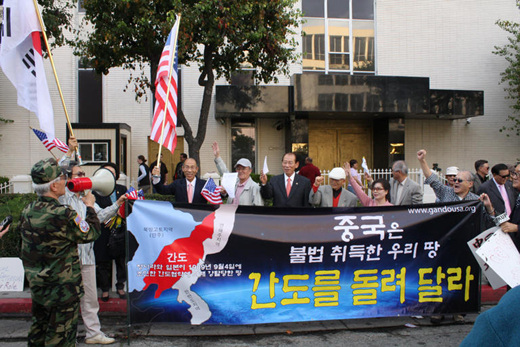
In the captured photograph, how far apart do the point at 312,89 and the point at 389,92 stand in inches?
112

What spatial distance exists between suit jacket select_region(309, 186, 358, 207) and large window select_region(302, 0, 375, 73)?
12.7 m

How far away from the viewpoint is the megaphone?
3.54 m

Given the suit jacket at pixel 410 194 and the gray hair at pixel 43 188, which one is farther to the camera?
the suit jacket at pixel 410 194

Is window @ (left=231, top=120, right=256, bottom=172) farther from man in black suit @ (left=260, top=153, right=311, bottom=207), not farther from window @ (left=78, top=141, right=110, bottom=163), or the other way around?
man in black suit @ (left=260, top=153, right=311, bottom=207)

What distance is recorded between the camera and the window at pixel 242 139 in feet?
57.6

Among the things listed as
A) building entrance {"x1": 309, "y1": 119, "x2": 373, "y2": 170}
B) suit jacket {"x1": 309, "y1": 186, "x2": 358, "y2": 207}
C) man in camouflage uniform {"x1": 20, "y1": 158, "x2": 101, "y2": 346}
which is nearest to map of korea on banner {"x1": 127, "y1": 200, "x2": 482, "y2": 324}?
suit jacket {"x1": 309, "y1": 186, "x2": 358, "y2": 207}

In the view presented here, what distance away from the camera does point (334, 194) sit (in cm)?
625

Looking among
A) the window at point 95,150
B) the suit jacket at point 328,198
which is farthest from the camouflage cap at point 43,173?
the window at point 95,150

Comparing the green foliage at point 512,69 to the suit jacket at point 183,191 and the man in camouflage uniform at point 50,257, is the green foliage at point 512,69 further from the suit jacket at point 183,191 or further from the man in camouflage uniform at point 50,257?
the man in camouflage uniform at point 50,257

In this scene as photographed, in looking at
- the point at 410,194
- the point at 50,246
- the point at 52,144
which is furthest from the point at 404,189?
the point at 52,144

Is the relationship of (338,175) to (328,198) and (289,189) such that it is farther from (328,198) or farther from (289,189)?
(289,189)

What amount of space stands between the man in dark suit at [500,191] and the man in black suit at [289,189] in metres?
2.92

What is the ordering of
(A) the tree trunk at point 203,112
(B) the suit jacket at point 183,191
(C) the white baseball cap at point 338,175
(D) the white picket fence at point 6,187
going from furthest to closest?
1. (D) the white picket fence at point 6,187
2. (A) the tree trunk at point 203,112
3. (B) the suit jacket at point 183,191
4. (C) the white baseball cap at point 338,175

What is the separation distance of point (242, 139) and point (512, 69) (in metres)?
11.4
